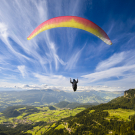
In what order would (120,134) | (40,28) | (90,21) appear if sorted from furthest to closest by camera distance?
(120,134), (40,28), (90,21)

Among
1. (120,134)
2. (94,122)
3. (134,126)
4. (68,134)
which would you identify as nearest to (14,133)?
(68,134)

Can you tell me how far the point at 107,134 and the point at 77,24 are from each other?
465ft

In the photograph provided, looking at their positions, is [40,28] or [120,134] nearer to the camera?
[40,28]

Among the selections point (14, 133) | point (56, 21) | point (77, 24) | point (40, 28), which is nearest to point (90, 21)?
point (77, 24)

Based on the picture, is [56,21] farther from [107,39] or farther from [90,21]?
[107,39]

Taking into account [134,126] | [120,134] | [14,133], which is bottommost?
[14,133]

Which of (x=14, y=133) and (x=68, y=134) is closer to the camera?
(x=68, y=134)

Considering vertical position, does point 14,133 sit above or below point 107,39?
below

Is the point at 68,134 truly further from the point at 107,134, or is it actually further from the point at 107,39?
the point at 107,39

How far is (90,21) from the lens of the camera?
8977 mm

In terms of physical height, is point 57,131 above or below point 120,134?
below

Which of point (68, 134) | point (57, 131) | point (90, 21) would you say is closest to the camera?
point (90, 21)

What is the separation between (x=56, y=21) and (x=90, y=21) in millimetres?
4085

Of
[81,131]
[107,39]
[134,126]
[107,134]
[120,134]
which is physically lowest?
[81,131]
